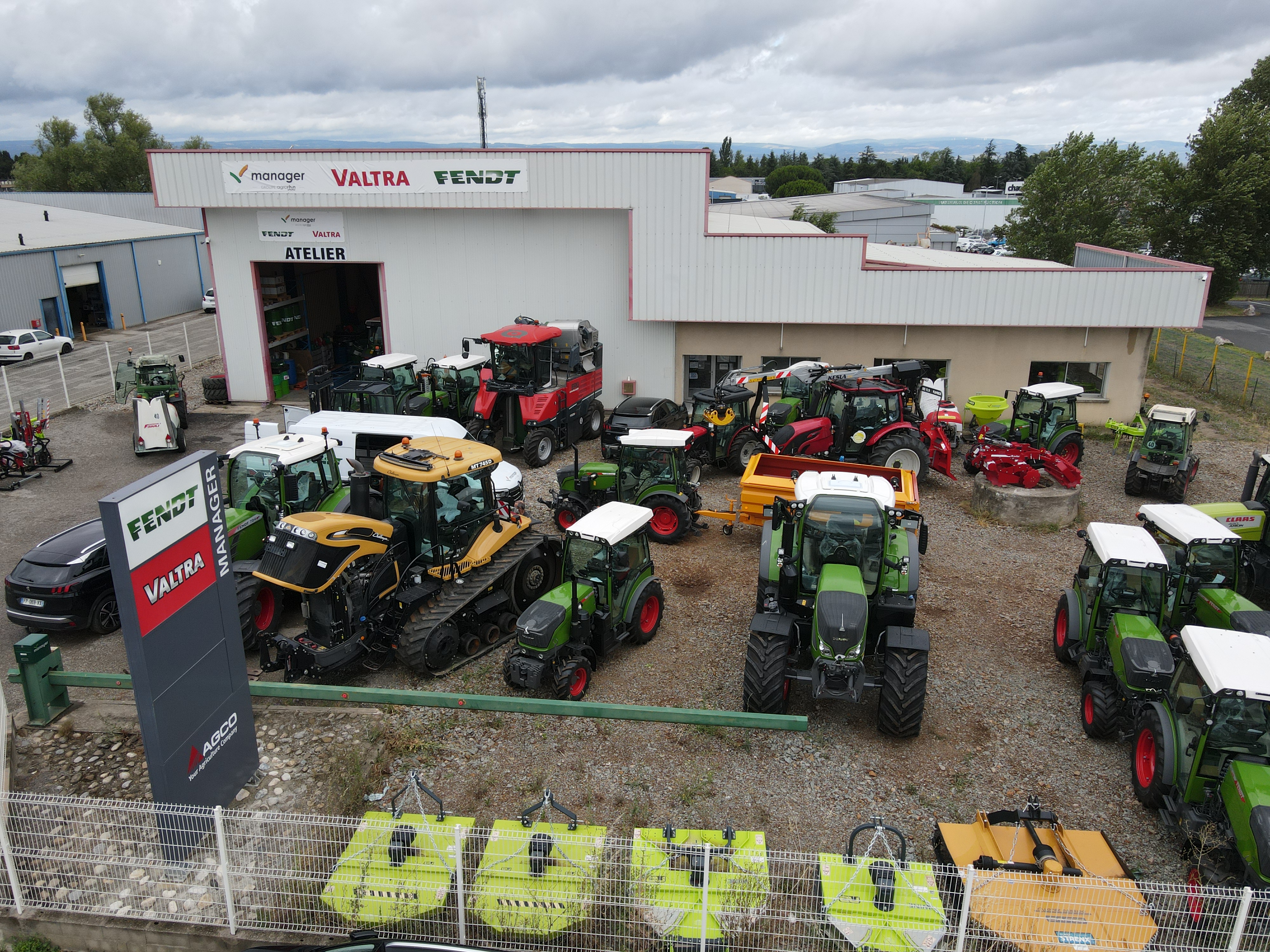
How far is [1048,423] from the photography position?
53.5ft

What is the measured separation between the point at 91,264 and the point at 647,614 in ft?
101

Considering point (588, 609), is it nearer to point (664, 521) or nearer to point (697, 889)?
point (697, 889)

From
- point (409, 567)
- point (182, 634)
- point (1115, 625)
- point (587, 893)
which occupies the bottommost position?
point (587, 893)

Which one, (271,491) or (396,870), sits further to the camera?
(271,491)

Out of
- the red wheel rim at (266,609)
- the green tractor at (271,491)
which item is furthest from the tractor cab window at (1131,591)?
the red wheel rim at (266,609)

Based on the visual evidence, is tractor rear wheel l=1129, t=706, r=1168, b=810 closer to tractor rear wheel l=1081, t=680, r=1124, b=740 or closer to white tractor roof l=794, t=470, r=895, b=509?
tractor rear wheel l=1081, t=680, r=1124, b=740

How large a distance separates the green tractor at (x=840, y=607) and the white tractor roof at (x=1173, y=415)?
26.7 ft

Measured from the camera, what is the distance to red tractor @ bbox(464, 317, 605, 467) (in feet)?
53.2

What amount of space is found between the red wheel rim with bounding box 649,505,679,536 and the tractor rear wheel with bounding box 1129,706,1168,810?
22.2 feet

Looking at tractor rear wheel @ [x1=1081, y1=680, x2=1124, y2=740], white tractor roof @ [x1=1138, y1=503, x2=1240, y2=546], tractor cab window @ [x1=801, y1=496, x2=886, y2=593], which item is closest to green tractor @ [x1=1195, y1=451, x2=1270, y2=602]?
white tractor roof @ [x1=1138, y1=503, x2=1240, y2=546]

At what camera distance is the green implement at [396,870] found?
18.7ft

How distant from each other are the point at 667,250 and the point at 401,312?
266 inches

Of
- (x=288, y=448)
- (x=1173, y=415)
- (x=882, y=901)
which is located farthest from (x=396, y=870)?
(x=1173, y=415)

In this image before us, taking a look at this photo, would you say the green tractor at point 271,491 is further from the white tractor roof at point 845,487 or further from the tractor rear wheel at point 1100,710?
the tractor rear wheel at point 1100,710
